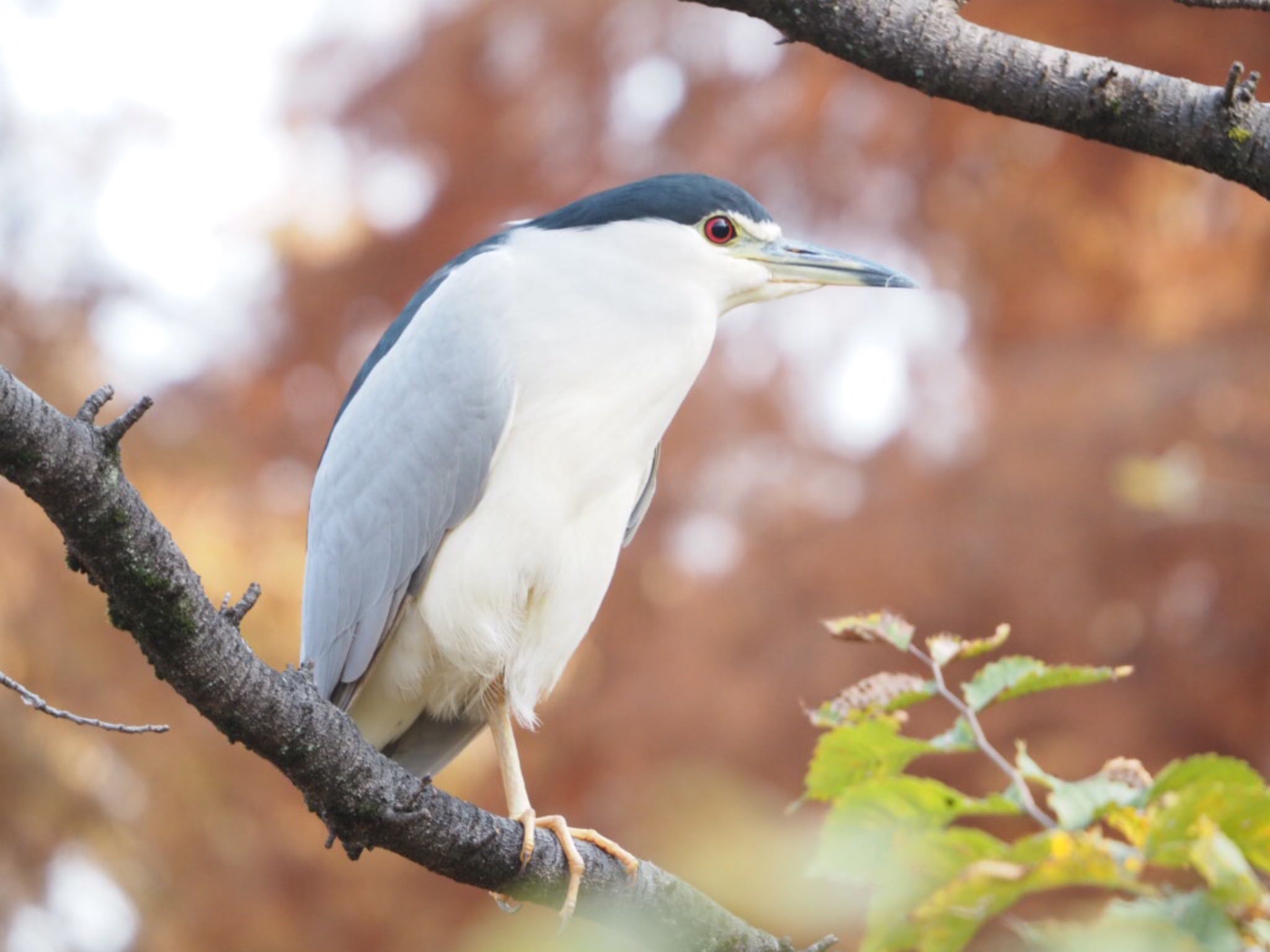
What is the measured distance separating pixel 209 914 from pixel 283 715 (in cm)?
393

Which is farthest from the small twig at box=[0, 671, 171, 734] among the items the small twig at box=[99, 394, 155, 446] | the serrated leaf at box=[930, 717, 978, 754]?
the serrated leaf at box=[930, 717, 978, 754]

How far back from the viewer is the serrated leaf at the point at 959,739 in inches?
53.8

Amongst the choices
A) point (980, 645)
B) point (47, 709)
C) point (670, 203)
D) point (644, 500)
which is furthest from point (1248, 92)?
point (644, 500)

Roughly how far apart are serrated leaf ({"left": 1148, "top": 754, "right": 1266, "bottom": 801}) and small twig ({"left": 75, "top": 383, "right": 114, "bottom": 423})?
1045mm

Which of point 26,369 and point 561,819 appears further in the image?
point 26,369

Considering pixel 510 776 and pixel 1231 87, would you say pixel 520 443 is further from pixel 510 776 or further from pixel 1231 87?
pixel 1231 87

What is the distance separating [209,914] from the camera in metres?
5.31

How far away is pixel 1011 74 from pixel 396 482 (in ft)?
5.09

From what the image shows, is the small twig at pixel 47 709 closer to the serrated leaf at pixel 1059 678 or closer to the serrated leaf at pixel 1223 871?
the serrated leaf at pixel 1059 678

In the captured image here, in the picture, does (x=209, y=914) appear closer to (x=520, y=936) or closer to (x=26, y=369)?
(x=26, y=369)

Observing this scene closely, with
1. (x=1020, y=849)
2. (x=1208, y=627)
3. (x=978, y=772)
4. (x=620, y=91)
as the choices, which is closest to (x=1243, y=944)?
(x=1020, y=849)

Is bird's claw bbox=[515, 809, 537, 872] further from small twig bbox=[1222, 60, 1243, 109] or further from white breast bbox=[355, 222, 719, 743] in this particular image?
small twig bbox=[1222, 60, 1243, 109]

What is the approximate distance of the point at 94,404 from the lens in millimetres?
1468

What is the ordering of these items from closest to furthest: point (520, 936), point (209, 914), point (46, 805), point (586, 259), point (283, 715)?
point (520, 936) → point (283, 715) → point (586, 259) → point (46, 805) → point (209, 914)
